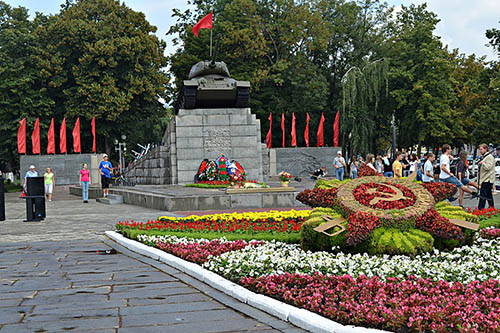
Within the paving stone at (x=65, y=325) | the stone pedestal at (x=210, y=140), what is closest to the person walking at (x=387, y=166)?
the stone pedestal at (x=210, y=140)

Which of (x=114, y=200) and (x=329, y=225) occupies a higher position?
(x=329, y=225)

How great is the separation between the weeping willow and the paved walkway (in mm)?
28973

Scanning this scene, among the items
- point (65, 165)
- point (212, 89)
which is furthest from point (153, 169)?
point (65, 165)

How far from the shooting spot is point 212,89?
21.2 meters

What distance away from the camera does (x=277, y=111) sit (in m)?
41.7

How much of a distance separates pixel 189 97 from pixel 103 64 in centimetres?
1968

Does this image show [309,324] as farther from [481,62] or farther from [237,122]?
[481,62]

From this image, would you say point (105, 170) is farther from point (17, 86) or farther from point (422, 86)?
point (422, 86)

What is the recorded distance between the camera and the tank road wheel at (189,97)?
2086 centimetres

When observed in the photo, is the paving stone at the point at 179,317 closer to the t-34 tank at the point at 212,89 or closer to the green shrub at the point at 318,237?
the green shrub at the point at 318,237

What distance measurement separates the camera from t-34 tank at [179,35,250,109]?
21.0m

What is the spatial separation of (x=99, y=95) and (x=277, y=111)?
494 inches

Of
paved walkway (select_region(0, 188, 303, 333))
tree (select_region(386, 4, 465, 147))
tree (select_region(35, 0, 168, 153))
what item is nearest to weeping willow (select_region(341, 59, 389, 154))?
tree (select_region(386, 4, 465, 147))

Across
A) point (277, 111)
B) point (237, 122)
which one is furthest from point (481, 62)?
point (237, 122)
